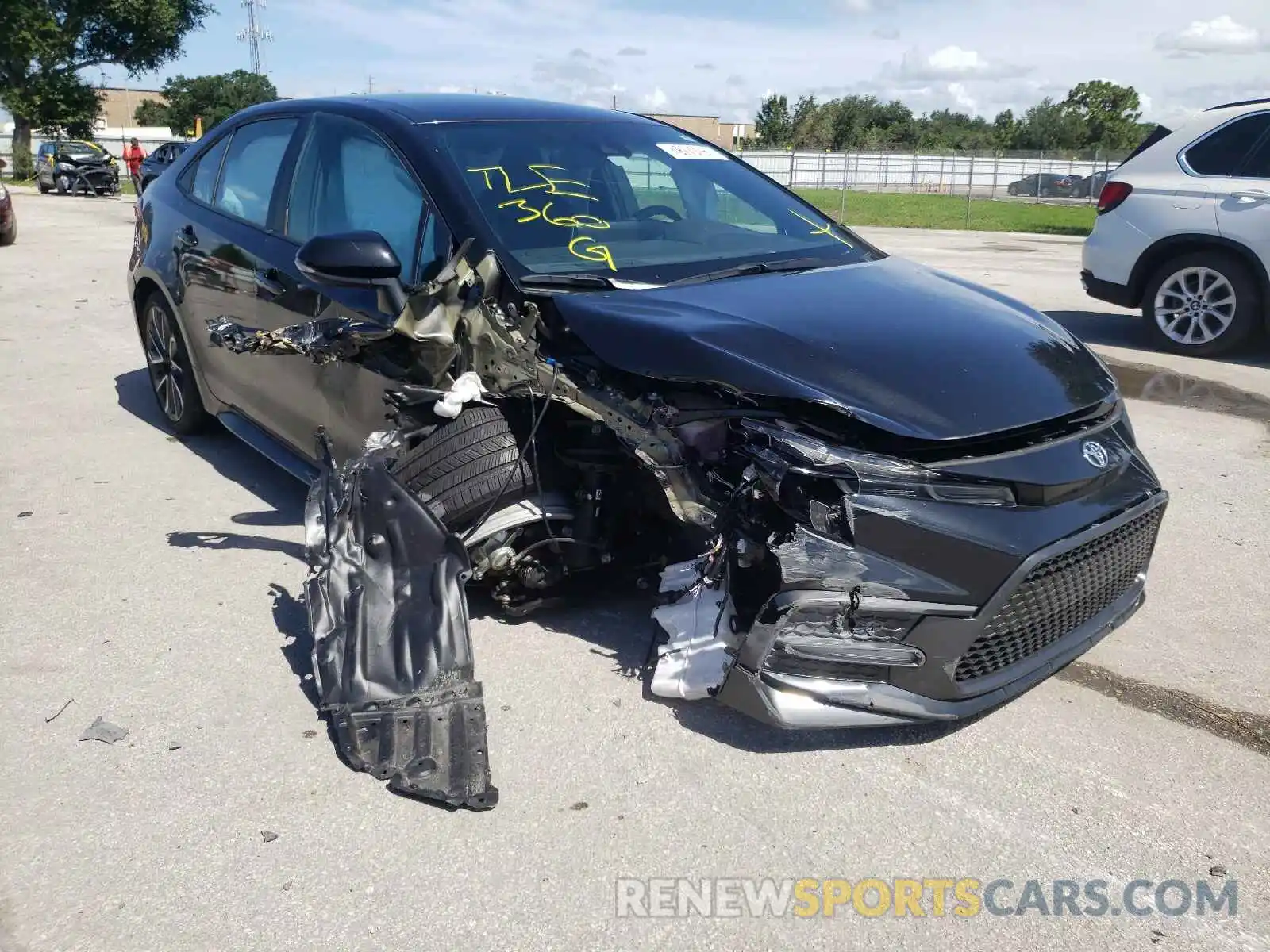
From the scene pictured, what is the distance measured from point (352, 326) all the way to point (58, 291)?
9215 mm

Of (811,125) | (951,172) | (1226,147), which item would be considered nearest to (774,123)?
(811,125)

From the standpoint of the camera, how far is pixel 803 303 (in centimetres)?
327

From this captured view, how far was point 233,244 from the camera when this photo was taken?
15.3 ft

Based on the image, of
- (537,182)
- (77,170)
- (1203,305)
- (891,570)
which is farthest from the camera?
(77,170)

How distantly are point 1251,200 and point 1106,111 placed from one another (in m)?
70.7

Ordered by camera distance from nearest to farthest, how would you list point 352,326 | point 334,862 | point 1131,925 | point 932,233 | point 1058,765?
point 1131,925, point 334,862, point 1058,765, point 352,326, point 932,233

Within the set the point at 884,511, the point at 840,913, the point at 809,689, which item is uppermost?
the point at 884,511

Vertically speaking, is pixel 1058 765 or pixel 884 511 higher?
pixel 884 511

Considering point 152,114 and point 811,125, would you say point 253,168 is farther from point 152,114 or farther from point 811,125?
point 152,114

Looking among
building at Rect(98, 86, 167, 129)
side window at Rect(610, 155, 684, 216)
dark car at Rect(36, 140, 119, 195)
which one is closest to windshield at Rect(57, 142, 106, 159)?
dark car at Rect(36, 140, 119, 195)

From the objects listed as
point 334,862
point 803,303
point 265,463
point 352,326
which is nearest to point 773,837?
point 334,862

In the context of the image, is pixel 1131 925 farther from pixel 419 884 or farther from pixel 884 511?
pixel 419 884

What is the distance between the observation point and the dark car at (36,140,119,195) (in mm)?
30391

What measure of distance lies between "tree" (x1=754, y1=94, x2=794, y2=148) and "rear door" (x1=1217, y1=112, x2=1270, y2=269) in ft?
213
